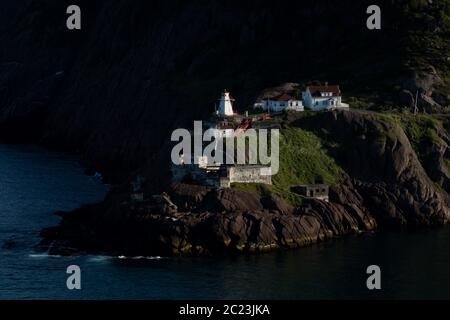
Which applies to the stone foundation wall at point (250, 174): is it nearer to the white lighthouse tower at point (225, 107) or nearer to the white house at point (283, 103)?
the white lighthouse tower at point (225, 107)

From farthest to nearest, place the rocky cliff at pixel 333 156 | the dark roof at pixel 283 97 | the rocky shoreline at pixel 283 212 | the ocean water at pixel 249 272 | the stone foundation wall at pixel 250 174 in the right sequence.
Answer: the dark roof at pixel 283 97 < the stone foundation wall at pixel 250 174 < the rocky cliff at pixel 333 156 < the rocky shoreline at pixel 283 212 < the ocean water at pixel 249 272

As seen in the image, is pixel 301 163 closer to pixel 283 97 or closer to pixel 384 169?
pixel 384 169

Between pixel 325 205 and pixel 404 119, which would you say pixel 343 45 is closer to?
pixel 404 119

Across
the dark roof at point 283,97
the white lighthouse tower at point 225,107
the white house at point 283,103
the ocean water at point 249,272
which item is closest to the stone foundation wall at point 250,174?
the ocean water at point 249,272

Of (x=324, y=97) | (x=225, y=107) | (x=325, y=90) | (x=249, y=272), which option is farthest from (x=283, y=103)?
(x=249, y=272)

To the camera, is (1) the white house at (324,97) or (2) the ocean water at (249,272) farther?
(1) the white house at (324,97)

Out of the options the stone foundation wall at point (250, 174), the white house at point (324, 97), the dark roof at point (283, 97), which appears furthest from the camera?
the dark roof at point (283, 97)

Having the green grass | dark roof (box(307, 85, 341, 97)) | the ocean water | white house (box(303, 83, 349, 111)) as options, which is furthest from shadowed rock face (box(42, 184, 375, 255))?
dark roof (box(307, 85, 341, 97))
